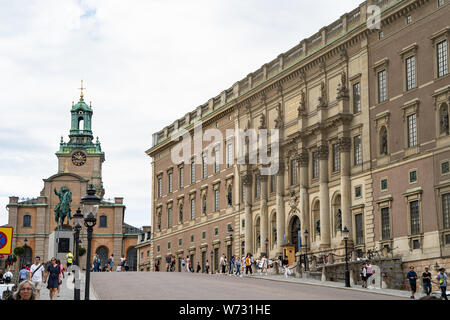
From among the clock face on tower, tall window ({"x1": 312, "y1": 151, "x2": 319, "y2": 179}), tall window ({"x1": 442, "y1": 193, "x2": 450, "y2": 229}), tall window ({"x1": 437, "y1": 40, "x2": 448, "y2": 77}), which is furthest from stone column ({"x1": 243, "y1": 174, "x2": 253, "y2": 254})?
the clock face on tower

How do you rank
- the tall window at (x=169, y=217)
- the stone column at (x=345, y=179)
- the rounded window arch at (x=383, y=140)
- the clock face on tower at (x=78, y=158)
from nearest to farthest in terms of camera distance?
the rounded window arch at (x=383, y=140), the stone column at (x=345, y=179), the tall window at (x=169, y=217), the clock face on tower at (x=78, y=158)

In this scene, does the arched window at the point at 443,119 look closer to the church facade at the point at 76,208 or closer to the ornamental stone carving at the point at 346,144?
the ornamental stone carving at the point at 346,144

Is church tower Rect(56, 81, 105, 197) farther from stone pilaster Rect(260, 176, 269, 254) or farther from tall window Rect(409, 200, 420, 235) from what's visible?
tall window Rect(409, 200, 420, 235)

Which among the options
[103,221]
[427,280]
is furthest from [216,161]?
[103,221]

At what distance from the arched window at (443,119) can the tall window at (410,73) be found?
3.11 meters

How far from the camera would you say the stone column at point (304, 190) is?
59.9 m

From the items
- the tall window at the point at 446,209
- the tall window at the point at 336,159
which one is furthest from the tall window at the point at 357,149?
the tall window at the point at 446,209

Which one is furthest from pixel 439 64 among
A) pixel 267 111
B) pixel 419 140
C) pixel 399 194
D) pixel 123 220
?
pixel 123 220

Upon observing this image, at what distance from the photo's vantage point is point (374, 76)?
5325 centimetres

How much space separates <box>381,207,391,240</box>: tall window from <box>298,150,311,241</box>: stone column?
9531 mm

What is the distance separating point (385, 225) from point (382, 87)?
29.1 feet

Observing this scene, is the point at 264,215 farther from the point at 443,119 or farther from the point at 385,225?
the point at 443,119

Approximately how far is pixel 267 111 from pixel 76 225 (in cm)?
3581
